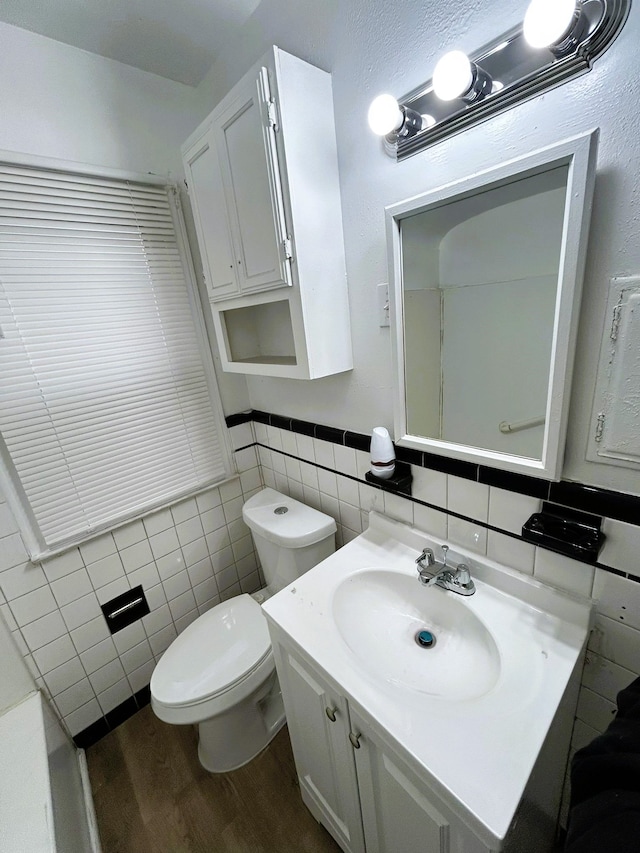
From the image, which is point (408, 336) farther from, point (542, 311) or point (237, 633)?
point (237, 633)

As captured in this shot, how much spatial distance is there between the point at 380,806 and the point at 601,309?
1.12m

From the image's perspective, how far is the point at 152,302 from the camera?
1.37m

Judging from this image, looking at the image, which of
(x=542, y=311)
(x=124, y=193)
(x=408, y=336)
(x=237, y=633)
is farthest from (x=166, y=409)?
(x=542, y=311)

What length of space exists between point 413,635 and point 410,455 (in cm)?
48

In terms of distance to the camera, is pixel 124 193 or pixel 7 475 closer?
pixel 7 475

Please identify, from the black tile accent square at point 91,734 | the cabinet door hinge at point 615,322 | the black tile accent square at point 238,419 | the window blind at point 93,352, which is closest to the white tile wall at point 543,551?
the cabinet door hinge at point 615,322

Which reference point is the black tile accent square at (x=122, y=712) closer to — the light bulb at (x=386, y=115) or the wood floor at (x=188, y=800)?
the wood floor at (x=188, y=800)

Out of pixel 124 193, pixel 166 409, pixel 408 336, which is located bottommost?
pixel 166 409

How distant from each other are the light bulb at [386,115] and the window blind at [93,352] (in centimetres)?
94

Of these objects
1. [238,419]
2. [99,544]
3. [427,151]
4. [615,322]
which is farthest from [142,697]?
[427,151]

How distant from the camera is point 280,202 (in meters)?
0.90

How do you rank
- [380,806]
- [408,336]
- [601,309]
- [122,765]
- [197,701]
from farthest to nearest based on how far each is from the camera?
[122,765] < [197,701] < [408,336] < [380,806] < [601,309]

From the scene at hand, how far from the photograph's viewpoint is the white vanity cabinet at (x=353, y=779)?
0.63 metres

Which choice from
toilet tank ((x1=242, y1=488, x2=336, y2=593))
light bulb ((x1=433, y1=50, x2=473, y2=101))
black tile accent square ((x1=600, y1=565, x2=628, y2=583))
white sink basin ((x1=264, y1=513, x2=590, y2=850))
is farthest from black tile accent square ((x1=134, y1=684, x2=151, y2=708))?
light bulb ((x1=433, y1=50, x2=473, y2=101))
